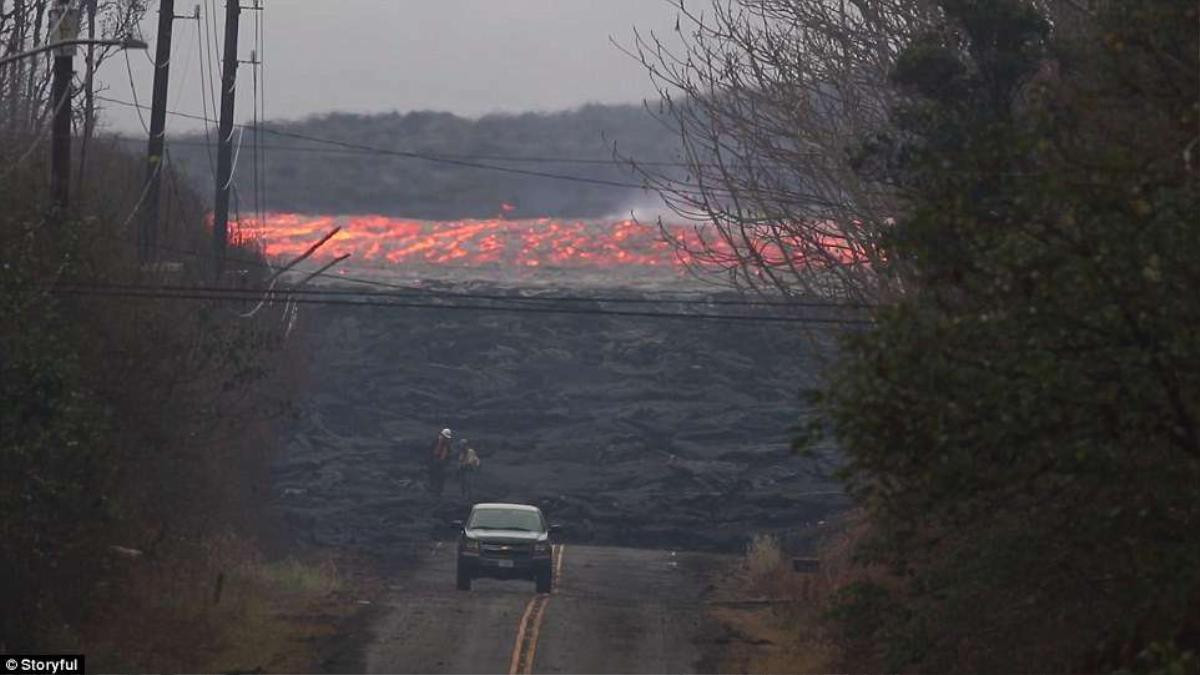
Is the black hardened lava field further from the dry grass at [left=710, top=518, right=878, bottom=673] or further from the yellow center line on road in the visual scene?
the yellow center line on road

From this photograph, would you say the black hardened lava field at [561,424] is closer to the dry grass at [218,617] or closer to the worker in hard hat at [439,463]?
the worker in hard hat at [439,463]

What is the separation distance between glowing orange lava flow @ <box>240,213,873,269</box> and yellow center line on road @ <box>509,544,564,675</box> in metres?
47.0

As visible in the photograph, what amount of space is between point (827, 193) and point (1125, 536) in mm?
23041

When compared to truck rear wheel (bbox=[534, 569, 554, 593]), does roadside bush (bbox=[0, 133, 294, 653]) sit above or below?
above

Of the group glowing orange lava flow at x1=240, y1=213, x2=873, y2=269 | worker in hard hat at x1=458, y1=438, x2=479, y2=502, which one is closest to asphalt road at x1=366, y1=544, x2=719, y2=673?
worker in hard hat at x1=458, y1=438, x2=479, y2=502

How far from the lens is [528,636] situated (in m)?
31.8

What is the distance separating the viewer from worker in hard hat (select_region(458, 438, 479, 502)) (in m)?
65.1

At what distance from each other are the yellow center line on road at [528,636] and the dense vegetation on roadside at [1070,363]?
1164 centimetres

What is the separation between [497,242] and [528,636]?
190 feet

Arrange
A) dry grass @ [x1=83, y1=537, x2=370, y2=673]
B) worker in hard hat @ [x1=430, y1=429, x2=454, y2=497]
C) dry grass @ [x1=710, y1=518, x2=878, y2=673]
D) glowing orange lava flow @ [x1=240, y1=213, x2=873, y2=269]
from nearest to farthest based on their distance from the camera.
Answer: dry grass @ [x1=83, y1=537, x2=370, y2=673] → dry grass @ [x1=710, y1=518, x2=878, y2=673] → worker in hard hat @ [x1=430, y1=429, x2=454, y2=497] → glowing orange lava flow @ [x1=240, y1=213, x2=873, y2=269]

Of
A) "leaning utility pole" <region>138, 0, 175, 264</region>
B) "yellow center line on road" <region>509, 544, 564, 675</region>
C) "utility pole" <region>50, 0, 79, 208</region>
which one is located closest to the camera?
"utility pole" <region>50, 0, 79, 208</region>

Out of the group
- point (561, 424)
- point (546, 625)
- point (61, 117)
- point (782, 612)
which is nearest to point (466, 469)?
point (561, 424)

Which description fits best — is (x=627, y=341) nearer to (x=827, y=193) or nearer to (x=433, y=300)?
(x=433, y=300)

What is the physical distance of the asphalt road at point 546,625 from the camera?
28.8 metres
